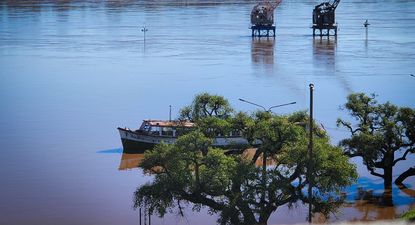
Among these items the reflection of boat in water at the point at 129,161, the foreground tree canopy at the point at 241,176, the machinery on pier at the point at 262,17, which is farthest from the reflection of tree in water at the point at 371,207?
the machinery on pier at the point at 262,17

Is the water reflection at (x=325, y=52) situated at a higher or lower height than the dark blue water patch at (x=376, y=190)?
higher

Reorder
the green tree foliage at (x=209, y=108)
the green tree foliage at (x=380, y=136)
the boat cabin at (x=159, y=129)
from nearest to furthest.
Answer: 1. the green tree foliage at (x=380, y=136)
2. the green tree foliage at (x=209, y=108)
3. the boat cabin at (x=159, y=129)

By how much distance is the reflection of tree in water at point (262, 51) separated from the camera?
68938mm

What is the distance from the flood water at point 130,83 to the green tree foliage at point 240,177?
125 inches

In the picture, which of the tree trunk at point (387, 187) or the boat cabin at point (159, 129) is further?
the boat cabin at point (159, 129)

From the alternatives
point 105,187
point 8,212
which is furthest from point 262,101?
point 8,212

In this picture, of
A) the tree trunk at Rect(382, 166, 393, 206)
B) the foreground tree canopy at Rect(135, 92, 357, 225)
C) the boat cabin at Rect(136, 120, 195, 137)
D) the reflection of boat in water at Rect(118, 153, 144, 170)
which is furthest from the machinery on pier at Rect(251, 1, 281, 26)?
the foreground tree canopy at Rect(135, 92, 357, 225)

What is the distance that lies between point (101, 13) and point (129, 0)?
110 ft

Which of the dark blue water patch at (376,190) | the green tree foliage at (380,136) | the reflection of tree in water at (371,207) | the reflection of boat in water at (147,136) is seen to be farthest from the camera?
the reflection of boat in water at (147,136)

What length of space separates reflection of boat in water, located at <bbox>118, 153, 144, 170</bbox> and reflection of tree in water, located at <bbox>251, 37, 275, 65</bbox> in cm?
3214

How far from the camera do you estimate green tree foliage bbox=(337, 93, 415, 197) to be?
2788cm

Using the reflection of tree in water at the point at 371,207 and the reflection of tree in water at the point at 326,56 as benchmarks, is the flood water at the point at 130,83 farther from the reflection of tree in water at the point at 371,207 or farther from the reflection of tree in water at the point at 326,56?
the reflection of tree in water at the point at 326,56

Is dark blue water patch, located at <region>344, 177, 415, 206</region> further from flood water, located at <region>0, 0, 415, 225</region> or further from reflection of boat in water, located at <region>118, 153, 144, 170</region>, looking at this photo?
reflection of boat in water, located at <region>118, 153, 144, 170</region>

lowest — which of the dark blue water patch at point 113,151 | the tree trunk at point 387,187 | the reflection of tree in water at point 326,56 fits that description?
the dark blue water patch at point 113,151
